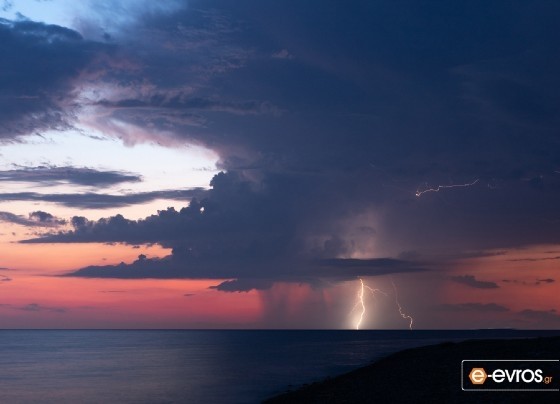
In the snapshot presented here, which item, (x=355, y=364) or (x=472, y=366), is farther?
(x=355, y=364)

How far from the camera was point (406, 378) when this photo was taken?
2057 inches

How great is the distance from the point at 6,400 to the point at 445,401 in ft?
153

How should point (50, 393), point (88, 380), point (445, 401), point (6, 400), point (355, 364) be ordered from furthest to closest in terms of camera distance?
1. point (355, 364)
2. point (88, 380)
3. point (50, 393)
4. point (6, 400)
5. point (445, 401)

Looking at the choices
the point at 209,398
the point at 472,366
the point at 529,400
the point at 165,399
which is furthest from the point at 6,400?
the point at 529,400

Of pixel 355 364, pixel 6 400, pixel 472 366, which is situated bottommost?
pixel 6 400

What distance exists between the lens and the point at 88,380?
271 ft

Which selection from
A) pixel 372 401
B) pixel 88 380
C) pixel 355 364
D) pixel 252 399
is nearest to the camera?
pixel 372 401

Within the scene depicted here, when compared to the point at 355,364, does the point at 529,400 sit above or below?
below

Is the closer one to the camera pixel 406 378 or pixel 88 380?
pixel 406 378

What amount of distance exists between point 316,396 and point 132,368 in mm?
57465

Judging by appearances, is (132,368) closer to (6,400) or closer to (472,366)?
(6,400)

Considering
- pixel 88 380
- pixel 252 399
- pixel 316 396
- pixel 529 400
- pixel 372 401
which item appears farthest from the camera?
pixel 88 380

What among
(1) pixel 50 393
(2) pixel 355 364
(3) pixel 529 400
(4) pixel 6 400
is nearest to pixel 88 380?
(1) pixel 50 393

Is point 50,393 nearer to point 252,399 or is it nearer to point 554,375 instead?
point 252,399
